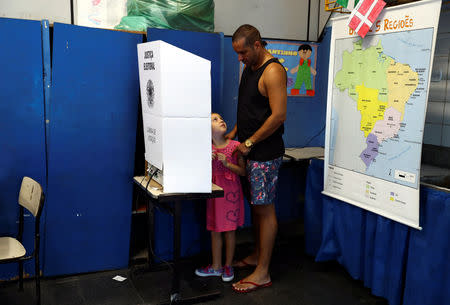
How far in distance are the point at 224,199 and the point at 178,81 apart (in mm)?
952

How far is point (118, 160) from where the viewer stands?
292cm

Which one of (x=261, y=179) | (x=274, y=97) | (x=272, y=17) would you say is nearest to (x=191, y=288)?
(x=261, y=179)

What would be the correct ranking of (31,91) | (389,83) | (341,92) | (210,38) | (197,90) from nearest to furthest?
(197,90)
(389,83)
(31,91)
(341,92)
(210,38)

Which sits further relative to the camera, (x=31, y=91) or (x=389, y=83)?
(x=31, y=91)

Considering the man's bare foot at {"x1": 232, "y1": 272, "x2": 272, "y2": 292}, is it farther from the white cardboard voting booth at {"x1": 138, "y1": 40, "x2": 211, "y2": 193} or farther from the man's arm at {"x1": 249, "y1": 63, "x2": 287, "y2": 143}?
the man's arm at {"x1": 249, "y1": 63, "x2": 287, "y2": 143}

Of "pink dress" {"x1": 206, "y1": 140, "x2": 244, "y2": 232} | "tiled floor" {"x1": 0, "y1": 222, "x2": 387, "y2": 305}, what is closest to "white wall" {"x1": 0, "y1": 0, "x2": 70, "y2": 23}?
"pink dress" {"x1": 206, "y1": 140, "x2": 244, "y2": 232}

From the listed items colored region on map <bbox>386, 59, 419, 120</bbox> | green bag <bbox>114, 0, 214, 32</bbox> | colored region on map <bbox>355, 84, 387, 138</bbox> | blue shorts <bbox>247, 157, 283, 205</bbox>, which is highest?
A: green bag <bbox>114, 0, 214, 32</bbox>

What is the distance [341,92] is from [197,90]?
105cm

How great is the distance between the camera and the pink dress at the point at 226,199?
9.30ft

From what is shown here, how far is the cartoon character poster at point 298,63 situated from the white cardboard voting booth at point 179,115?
1.47 metres

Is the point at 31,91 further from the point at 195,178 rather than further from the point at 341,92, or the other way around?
the point at 341,92

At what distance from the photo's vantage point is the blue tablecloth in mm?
2301

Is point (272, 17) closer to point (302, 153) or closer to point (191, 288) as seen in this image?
point (302, 153)

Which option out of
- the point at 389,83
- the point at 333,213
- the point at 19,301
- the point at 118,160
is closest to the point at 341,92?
the point at 389,83
